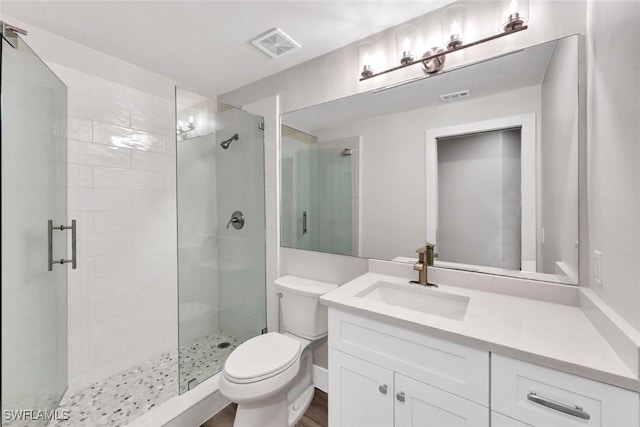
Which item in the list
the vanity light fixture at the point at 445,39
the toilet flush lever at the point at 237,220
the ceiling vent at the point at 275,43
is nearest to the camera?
the vanity light fixture at the point at 445,39

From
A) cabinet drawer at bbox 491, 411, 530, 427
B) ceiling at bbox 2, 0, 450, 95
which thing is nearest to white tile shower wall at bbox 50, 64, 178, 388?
ceiling at bbox 2, 0, 450, 95

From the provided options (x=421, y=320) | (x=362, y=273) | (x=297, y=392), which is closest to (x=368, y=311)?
(x=421, y=320)

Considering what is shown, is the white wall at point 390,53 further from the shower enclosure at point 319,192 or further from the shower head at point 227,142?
the shower head at point 227,142

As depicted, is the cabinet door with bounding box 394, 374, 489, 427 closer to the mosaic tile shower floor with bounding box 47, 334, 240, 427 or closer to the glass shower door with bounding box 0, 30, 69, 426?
the mosaic tile shower floor with bounding box 47, 334, 240, 427

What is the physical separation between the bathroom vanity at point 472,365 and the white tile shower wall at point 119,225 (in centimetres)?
171

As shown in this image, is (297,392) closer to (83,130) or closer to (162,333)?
(162,333)

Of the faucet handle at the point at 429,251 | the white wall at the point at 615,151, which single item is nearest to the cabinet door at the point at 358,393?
the faucet handle at the point at 429,251

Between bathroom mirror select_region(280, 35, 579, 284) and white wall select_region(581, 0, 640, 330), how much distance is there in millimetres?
107

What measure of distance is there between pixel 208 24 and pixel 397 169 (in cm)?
144

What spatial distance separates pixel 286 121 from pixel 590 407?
2.11m

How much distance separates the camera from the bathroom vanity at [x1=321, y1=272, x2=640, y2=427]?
2.40 feet

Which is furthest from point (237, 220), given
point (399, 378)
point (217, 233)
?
point (399, 378)

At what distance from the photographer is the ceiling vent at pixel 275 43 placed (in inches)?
65.4

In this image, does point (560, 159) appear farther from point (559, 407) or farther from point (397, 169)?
point (559, 407)
